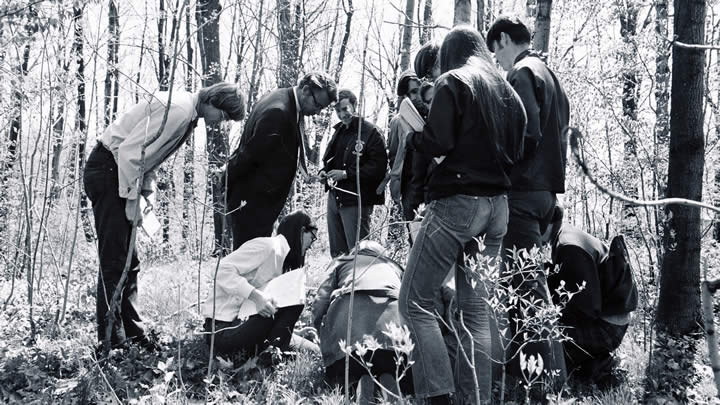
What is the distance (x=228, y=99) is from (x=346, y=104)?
163cm

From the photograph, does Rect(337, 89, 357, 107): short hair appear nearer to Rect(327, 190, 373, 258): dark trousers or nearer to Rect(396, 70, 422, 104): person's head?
Rect(396, 70, 422, 104): person's head

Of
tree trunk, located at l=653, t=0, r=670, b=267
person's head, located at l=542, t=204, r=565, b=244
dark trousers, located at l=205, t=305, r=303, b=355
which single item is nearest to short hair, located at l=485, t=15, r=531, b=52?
person's head, located at l=542, t=204, r=565, b=244

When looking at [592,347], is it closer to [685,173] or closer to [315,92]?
[685,173]

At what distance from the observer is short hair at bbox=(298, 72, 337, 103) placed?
4.16m

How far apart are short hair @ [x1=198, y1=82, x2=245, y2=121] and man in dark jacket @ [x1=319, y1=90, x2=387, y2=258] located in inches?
56.4

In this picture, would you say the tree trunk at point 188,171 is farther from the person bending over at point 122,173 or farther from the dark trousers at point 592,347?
the dark trousers at point 592,347

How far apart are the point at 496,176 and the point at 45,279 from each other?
4.99m

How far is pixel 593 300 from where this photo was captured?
3.29 m

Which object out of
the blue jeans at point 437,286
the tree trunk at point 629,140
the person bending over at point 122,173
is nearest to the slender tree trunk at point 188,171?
the person bending over at point 122,173

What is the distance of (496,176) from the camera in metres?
2.78

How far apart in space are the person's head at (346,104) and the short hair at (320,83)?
71cm

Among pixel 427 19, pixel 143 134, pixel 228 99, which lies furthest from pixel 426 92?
pixel 427 19

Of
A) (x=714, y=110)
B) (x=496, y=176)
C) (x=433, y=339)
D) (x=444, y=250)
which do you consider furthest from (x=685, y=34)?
(x=433, y=339)

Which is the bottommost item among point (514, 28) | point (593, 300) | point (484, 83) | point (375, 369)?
point (375, 369)
